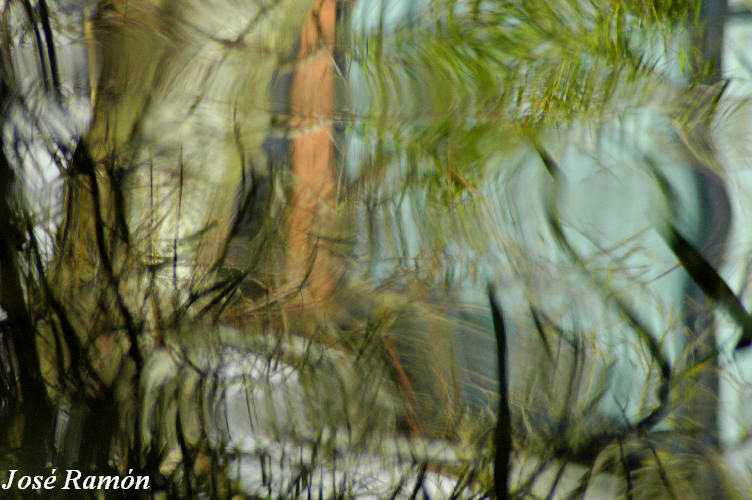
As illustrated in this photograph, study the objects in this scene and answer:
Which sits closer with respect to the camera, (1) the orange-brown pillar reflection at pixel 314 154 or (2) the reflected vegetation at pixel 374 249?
(2) the reflected vegetation at pixel 374 249

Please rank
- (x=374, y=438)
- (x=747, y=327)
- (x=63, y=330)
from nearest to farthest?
(x=747, y=327), (x=374, y=438), (x=63, y=330)

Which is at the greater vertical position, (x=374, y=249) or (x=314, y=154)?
(x=314, y=154)

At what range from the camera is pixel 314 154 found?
936mm

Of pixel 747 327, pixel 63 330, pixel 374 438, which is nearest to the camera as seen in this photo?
pixel 747 327

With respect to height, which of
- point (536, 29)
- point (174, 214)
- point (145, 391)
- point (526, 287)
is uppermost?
point (536, 29)

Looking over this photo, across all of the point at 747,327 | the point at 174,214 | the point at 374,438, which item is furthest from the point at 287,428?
the point at 747,327

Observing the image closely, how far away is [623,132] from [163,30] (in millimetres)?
644

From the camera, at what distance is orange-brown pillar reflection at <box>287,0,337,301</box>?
3.06 feet

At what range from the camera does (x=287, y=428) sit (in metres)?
0.96

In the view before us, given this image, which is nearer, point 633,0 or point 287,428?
point 633,0

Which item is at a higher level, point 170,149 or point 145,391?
point 170,149

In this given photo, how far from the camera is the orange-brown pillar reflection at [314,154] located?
93 centimetres

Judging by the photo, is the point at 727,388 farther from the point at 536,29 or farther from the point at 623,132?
the point at 536,29

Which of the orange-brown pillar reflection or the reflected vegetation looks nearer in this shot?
the reflected vegetation
